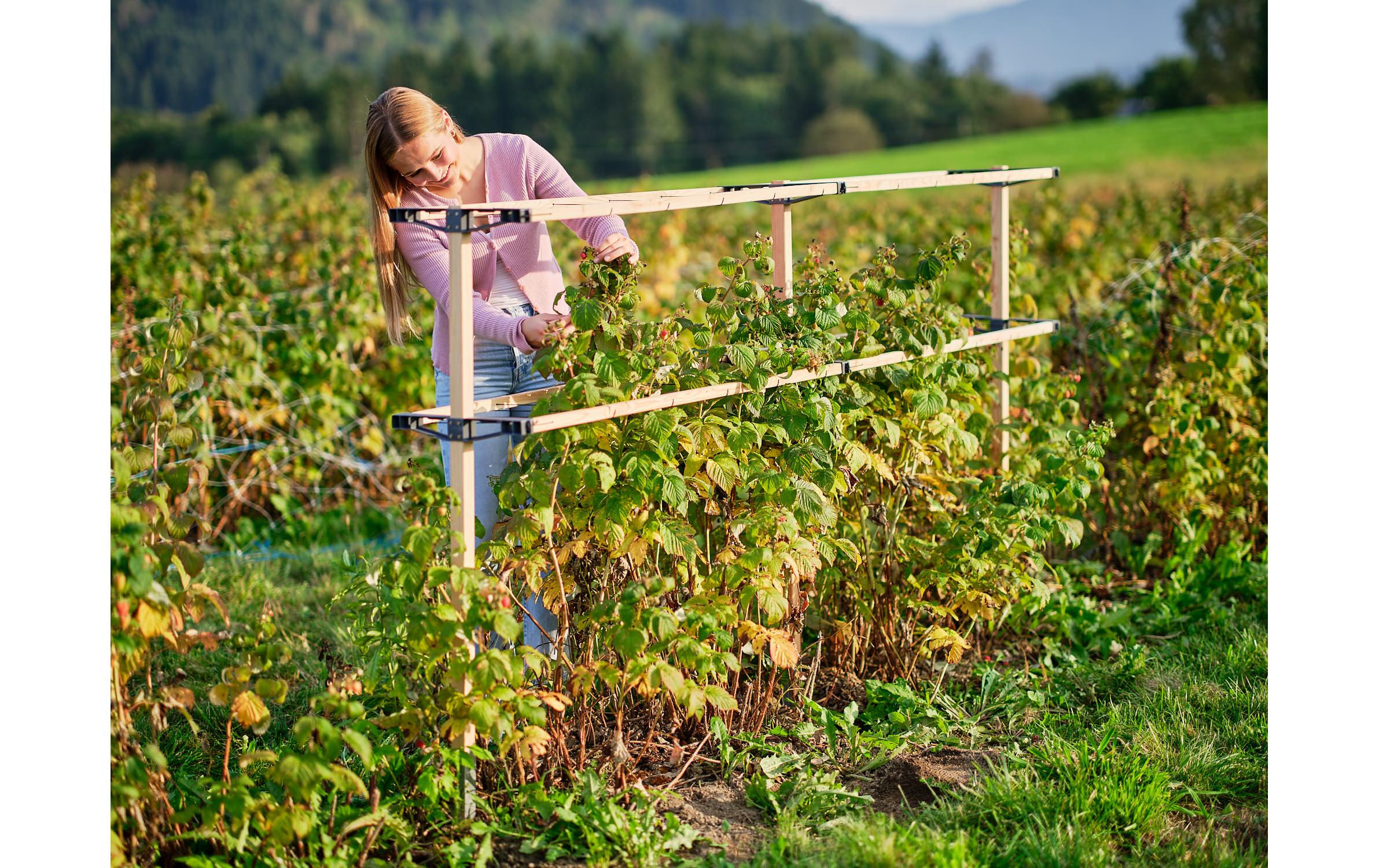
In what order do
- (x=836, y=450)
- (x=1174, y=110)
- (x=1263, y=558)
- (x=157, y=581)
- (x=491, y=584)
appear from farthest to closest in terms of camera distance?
(x=1174, y=110) → (x=1263, y=558) → (x=836, y=450) → (x=491, y=584) → (x=157, y=581)

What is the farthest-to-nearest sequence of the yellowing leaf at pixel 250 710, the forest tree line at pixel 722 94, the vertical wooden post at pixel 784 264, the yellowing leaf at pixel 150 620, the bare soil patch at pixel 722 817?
1. the forest tree line at pixel 722 94
2. the vertical wooden post at pixel 784 264
3. the bare soil patch at pixel 722 817
4. the yellowing leaf at pixel 250 710
5. the yellowing leaf at pixel 150 620

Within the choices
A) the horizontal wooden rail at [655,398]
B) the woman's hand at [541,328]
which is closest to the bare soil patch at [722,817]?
the horizontal wooden rail at [655,398]

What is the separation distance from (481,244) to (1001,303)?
158 cm

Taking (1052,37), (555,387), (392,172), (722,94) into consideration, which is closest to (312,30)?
(722,94)

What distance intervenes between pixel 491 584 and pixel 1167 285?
2.74 meters

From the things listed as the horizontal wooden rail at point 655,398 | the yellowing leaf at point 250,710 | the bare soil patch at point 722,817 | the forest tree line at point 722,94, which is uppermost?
the forest tree line at point 722,94

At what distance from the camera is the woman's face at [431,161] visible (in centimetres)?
242

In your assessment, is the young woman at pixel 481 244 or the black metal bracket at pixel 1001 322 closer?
the young woman at pixel 481 244

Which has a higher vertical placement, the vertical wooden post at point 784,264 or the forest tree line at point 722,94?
the forest tree line at point 722,94

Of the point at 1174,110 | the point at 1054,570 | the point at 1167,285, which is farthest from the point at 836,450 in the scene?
the point at 1174,110

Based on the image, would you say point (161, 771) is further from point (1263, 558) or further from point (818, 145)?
point (818, 145)

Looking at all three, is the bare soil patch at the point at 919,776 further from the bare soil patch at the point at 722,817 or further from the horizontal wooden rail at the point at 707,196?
the horizontal wooden rail at the point at 707,196

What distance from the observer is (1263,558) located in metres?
3.85

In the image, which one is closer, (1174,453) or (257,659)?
(257,659)
